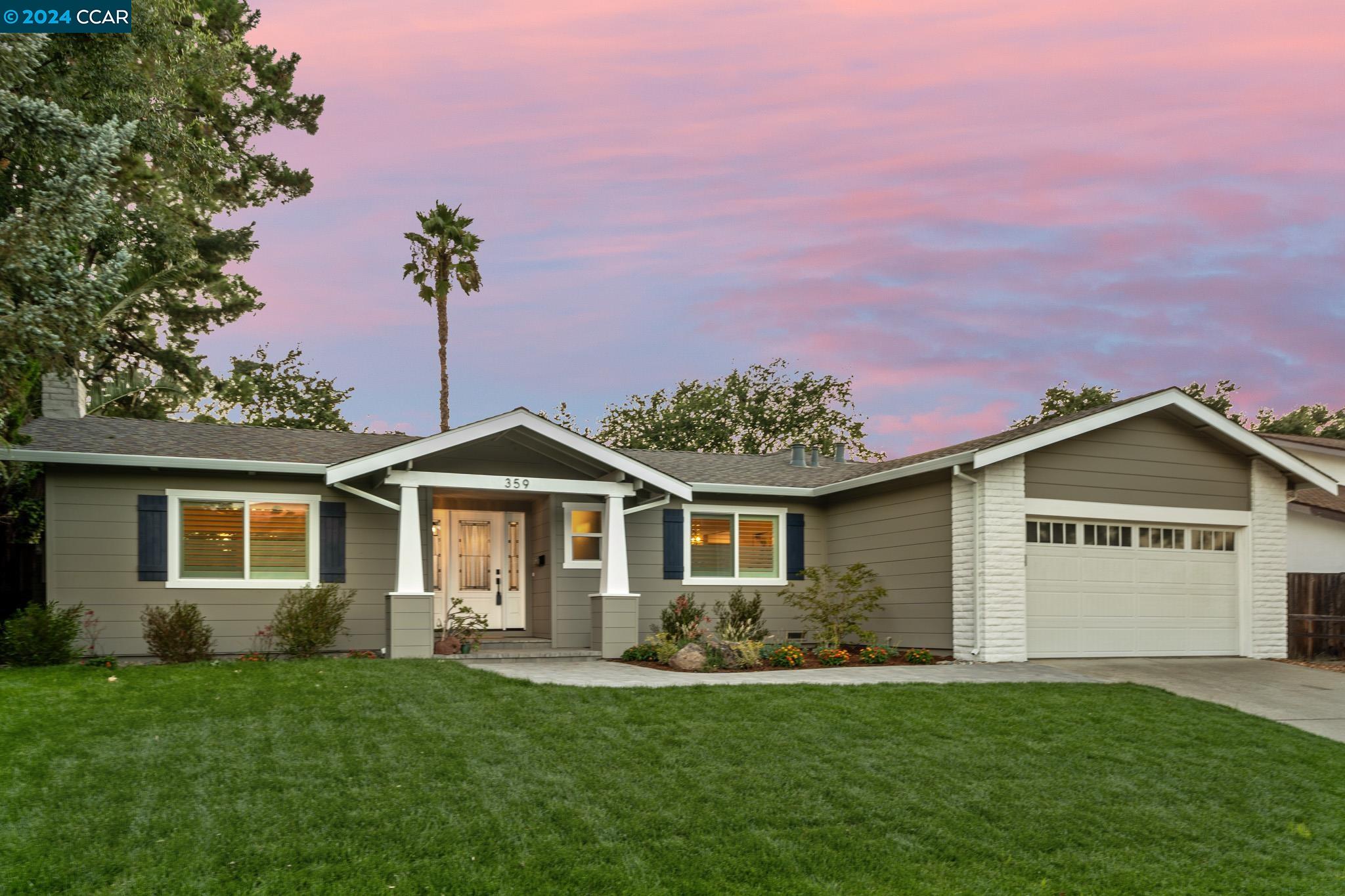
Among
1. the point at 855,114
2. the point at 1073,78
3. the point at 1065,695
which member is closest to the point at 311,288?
the point at 855,114

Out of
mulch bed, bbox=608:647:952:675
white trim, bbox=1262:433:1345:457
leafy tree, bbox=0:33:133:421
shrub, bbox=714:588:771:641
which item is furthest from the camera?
white trim, bbox=1262:433:1345:457

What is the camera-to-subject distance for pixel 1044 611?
14.7 meters

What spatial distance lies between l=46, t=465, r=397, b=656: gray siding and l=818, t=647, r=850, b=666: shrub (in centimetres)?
595

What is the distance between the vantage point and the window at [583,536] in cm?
1566

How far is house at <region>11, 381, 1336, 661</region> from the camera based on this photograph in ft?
45.0

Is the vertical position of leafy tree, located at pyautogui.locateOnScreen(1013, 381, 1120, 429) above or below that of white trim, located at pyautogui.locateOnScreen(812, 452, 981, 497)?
above

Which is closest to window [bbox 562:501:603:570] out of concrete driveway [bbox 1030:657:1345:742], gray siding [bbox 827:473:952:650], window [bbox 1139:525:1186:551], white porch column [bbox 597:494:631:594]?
white porch column [bbox 597:494:631:594]

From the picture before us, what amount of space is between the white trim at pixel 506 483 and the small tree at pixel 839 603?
3.26 meters

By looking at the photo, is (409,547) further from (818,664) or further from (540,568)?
(818,664)

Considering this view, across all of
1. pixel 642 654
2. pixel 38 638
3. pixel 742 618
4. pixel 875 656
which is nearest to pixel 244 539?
pixel 38 638

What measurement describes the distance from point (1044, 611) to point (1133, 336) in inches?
366

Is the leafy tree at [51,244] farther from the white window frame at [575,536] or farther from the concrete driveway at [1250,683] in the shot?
the concrete driveway at [1250,683]

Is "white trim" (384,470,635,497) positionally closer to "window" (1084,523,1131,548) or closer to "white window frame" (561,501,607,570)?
"white window frame" (561,501,607,570)

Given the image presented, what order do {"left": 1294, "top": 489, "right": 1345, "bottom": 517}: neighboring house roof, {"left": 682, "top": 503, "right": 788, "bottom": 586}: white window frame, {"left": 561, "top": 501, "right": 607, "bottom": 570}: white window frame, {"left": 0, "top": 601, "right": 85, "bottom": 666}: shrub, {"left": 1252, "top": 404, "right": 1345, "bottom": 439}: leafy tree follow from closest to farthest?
{"left": 0, "top": 601, "right": 85, "bottom": 666}: shrub, {"left": 561, "top": 501, "right": 607, "bottom": 570}: white window frame, {"left": 682, "top": 503, "right": 788, "bottom": 586}: white window frame, {"left": 1294, "top": 489, "right": 1345, "bottom": 517}: neighboring house roof, {"left": 1252, "top": 404, "right": 1345, "bottom": 439}: leafy tree
